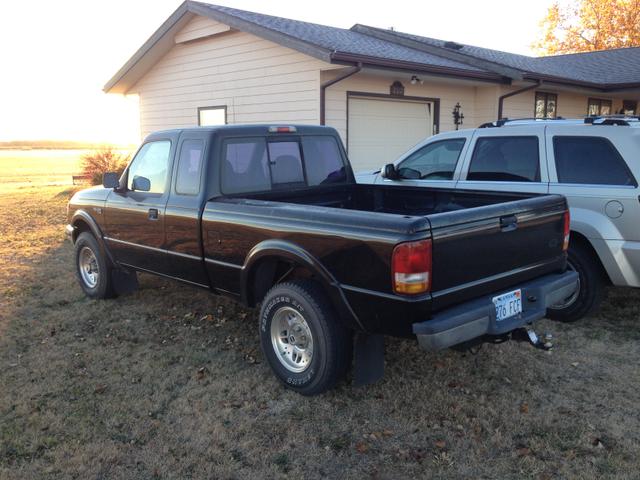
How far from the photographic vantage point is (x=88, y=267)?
6.55 meters

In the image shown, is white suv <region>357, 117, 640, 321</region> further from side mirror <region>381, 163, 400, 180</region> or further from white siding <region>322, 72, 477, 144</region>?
white siding <region>322, 72, 477, 144</region>

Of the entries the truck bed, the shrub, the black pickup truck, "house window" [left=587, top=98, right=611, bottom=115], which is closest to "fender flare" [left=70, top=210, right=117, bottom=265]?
the black pickup truck

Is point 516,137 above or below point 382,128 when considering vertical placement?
below

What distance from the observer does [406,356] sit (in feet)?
15.5

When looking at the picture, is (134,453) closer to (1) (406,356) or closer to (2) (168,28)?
(1) (406,356)

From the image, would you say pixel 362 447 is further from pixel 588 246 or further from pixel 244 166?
pixel 588 246

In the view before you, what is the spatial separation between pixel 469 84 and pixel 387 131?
2359 millimetres

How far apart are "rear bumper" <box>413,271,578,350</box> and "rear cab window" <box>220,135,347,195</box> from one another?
216 centimetres

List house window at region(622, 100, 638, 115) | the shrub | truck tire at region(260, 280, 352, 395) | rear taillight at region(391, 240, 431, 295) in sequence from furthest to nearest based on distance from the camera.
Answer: house window at region(622, 100, 638, 115)
the shrub
truck tire at region(260, 280, 352, 395)
rear taillight at region(391, 240, 431, 295)

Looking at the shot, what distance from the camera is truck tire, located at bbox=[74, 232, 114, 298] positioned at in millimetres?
6148

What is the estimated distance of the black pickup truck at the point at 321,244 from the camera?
11.0 ft

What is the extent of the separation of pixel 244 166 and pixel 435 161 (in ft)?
8.80

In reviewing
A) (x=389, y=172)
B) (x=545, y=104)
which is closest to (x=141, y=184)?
(x=389, y=172)

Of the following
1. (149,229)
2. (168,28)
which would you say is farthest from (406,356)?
(168,28)
